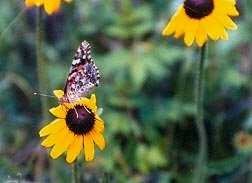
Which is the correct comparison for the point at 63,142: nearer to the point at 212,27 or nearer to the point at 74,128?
the point at 74,128

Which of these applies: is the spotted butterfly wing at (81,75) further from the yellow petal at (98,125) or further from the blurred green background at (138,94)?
the blurred green background at (138,94)

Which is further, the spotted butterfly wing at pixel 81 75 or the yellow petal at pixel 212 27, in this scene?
the yellow petal at pixel 212 27

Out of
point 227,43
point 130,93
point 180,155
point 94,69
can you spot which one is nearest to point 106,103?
point 130,93

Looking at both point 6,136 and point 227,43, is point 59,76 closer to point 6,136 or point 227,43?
point 6,136

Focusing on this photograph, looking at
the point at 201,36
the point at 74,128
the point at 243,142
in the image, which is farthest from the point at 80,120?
the point at 243,142

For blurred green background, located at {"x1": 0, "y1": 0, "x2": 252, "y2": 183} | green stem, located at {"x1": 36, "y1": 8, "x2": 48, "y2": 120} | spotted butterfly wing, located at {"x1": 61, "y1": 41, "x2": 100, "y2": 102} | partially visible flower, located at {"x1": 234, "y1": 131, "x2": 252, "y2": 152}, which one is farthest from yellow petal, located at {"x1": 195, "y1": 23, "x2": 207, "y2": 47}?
partially visible flower, located at {"x1": 234, "y1": 131, "x2": 252, "y2": 152}

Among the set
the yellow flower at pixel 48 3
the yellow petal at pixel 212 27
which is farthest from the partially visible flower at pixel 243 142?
the yellow flower at pixel 48 3
